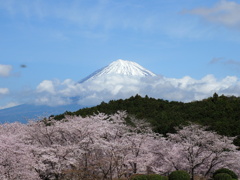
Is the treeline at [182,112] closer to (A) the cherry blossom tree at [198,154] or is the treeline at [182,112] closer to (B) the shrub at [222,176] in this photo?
(A) the cherry blossom tree at [198,154]

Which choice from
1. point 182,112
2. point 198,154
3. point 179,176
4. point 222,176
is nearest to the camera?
point 179,176

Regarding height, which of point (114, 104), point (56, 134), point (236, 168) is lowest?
point (236, 168)

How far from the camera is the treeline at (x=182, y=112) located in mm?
36688

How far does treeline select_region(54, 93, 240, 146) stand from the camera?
120 ft

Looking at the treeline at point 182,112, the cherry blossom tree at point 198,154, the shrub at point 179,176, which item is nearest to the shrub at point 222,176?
the shrub at point 179,176

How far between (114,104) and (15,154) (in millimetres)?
28488

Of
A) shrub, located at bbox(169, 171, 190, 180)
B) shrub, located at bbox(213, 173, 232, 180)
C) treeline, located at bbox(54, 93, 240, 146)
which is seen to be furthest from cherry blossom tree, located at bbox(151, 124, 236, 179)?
treeline, located at bbox(54, 93, 240, 146)

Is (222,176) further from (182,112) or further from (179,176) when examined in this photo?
(182,112)

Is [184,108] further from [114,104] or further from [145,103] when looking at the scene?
[114,104]

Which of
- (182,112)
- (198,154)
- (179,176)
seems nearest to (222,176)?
(179,176)

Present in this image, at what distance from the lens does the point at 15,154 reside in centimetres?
1986

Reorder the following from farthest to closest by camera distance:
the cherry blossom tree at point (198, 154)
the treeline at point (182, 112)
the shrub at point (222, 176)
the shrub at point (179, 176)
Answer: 1. the treeline at point (182, 112)
2. the cherry blossom tree at point (198, 154)
3. the shrub at point (222, 176)
4. the shrub at point (179, 176)

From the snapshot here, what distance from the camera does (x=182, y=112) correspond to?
43344 millimetres

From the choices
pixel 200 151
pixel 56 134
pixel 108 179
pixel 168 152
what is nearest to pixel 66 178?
pixel 108 179
